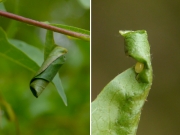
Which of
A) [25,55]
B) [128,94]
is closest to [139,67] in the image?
[128,94]

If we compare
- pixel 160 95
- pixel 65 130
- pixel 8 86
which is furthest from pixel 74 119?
pixel 160 95

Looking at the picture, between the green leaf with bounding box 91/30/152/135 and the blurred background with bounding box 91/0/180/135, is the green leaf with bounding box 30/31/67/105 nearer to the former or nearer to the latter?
the green leaf with bounding box 91/30/152/135

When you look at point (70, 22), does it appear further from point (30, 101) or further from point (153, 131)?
point (153, 131)

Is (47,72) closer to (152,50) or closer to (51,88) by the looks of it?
(51,88)

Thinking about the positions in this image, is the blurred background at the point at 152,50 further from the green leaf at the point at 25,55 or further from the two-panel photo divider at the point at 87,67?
the green leaf at the point at 25,55

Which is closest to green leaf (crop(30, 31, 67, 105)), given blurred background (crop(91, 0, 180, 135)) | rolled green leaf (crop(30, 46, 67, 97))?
rolled green leaf (crop(30, 46, 67, 97))

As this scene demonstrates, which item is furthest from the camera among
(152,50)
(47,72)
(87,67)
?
(152,50)

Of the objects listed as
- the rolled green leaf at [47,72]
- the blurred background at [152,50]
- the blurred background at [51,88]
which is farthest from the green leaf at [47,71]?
the blurred background at [152,50]

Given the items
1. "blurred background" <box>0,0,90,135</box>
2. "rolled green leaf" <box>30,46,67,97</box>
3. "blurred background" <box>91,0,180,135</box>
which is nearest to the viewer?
"rolled green leaf" <box>30,46,67,97</box>
